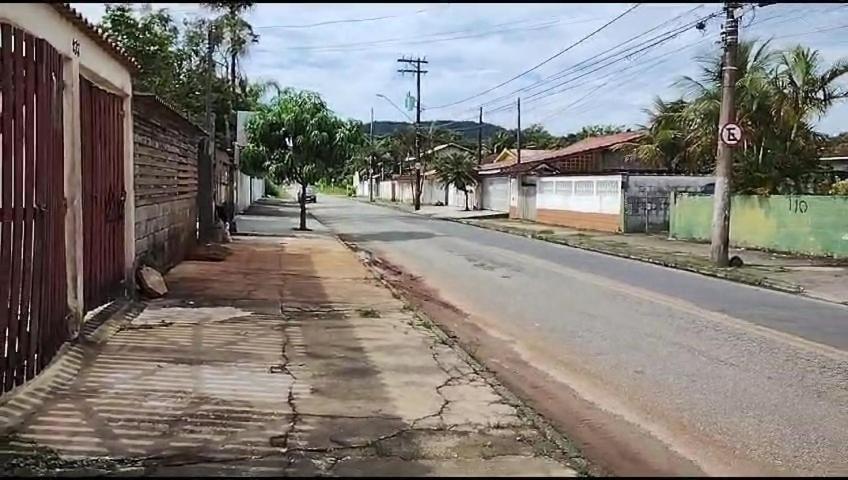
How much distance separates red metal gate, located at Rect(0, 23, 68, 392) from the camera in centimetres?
621

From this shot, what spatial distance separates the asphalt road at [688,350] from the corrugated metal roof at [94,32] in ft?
17.4

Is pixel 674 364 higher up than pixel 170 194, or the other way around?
pixel 170 194

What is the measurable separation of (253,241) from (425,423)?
61.0 feet

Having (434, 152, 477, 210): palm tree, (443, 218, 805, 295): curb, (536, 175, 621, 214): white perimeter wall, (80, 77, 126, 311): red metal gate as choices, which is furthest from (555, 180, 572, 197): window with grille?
(80, 77, 126, 311): red metal gate

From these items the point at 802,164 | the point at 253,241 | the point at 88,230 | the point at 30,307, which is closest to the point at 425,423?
the point at 30,307

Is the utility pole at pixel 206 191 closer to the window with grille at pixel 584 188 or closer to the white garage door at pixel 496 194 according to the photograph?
the window with grille at pixel 584 188

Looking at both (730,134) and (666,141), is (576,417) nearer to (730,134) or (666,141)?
(730,134)

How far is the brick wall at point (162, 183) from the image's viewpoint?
1277 cm

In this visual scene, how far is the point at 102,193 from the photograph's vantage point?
1012 cm

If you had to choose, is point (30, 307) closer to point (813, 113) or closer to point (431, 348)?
point (431, 348)

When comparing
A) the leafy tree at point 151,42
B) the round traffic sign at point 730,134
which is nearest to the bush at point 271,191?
the leafy tree at point 151,42

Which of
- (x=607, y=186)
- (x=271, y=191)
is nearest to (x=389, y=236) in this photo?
(x=607, y=186)

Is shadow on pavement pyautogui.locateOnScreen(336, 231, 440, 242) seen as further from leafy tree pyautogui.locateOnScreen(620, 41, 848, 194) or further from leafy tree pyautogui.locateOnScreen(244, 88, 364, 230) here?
leafy tree pyautogui.locateOnScreen(620, 41, 848, 194)

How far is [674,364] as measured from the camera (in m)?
8.59
